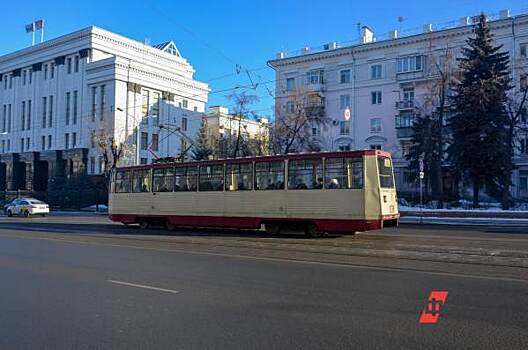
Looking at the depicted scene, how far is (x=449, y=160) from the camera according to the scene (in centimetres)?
4197

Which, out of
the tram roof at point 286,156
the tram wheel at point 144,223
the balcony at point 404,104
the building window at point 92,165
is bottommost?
the tram wheel at point 144,223

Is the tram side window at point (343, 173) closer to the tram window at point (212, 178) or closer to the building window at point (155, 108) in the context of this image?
the tram window at point (212, 178)

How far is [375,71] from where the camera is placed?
5834 cm

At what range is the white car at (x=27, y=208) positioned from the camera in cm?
4112

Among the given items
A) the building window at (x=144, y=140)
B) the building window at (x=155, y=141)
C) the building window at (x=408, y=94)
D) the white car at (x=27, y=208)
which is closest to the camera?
the white car at (x=27, y=208)

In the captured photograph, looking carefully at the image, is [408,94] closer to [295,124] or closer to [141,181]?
[295,124]

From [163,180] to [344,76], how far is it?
1630 inches

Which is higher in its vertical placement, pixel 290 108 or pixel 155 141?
pixel 290 108

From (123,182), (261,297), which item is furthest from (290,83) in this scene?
(261,297)

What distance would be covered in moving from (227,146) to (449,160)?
27476 millimetres

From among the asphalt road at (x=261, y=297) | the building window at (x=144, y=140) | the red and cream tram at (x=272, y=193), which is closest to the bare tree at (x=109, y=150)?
the building window at (x=144, y=140)

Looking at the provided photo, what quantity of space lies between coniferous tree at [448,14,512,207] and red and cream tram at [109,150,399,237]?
23.0m

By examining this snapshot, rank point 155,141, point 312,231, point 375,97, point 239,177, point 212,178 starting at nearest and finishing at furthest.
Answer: point 312,231, point 239,177, point 212,178, point 375,97, point 155,141

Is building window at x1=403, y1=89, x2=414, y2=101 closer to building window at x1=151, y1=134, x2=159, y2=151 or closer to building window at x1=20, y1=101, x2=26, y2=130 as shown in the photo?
building window at x1=151, y1=134, x2=159, y2=151
